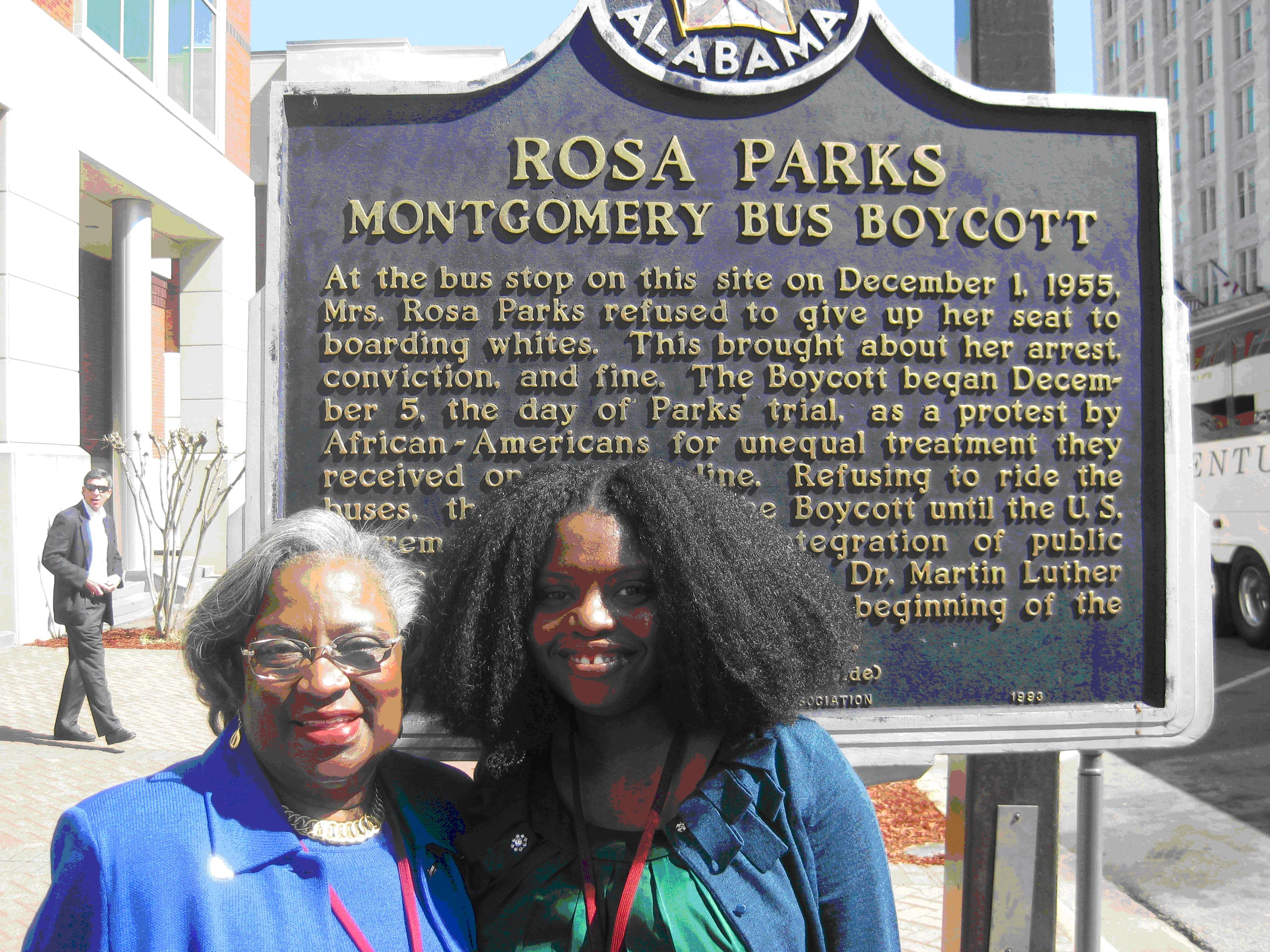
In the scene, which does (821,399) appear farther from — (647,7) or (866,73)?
(647,7)

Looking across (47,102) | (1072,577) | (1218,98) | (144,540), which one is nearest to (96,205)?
(47,102)

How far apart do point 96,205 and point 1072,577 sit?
16161 mm

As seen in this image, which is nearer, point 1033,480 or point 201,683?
point 201,683

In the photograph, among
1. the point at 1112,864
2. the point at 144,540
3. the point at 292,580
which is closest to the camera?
the point at 292,580

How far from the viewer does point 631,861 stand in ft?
5.74

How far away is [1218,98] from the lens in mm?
37812

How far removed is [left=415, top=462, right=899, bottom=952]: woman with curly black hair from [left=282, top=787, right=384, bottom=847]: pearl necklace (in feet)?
0.63

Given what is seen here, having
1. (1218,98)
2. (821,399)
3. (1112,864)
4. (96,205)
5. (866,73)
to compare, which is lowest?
(1112,864)

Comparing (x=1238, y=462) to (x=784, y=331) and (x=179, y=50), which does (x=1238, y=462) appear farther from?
(x=179, y=50)

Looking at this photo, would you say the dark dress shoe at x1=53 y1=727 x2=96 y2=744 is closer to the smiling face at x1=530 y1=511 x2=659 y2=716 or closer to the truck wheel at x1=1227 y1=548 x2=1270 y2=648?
the smiling face at x1=530 y1=511 x2=659 y2=716

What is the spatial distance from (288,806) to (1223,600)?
13.9 metres

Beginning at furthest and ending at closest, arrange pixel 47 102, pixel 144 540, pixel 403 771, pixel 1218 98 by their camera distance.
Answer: pixel 1218 98 < pixel 144 540 < pixel 47 102 < pixel 403 771

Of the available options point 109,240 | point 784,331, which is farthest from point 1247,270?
point 784,331

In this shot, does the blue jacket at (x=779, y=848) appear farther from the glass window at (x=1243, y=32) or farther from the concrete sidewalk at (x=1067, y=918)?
the glass window at (x=1243, y=32)
